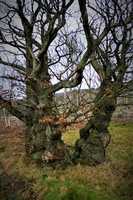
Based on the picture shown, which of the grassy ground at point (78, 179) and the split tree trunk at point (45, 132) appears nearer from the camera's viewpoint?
the grassy ground at point (78, 179)

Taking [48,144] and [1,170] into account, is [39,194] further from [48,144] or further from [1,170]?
[1,170]

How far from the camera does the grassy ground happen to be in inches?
461

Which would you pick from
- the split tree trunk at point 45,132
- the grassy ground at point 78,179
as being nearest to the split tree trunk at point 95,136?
the grassy ground at point 78,179

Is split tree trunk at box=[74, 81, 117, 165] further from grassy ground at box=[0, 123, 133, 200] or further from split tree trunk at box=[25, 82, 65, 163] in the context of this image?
split tree trunk at box=[25, 82, 65, 163]

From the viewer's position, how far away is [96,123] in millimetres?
14570

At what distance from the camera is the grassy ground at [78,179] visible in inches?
461

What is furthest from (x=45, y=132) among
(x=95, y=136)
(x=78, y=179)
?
(x=78, y=179)

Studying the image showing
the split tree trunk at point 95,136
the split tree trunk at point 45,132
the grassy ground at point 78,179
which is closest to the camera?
the grassy ground at point 78,179

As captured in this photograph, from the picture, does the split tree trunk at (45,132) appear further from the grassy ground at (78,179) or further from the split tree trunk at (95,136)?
the split tree trunk at (95,136)

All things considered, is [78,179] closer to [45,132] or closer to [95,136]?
[95,136]

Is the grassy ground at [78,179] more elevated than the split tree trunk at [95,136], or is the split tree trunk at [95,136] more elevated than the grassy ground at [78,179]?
the split tree trunk at [95,136]

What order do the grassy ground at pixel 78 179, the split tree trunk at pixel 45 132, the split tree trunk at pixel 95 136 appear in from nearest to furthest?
1. the grassy ground at pixel 78 179
2. the split tree trunk at pixel 45 132
3. the split tree trunk at pixel 95 136

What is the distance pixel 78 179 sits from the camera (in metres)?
12.8

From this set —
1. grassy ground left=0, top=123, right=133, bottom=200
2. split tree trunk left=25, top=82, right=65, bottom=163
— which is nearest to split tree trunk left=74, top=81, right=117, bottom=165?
grassy ground left=0, top=123, right=133, bottom=200
